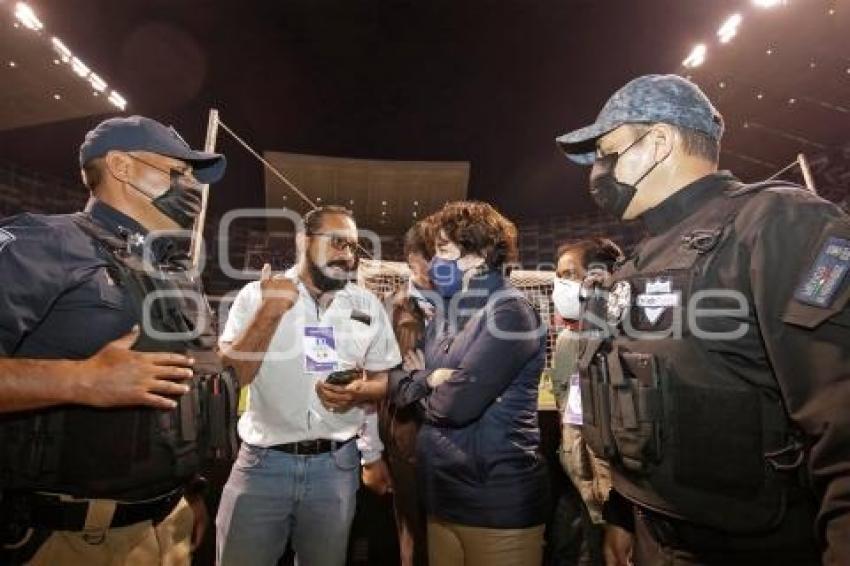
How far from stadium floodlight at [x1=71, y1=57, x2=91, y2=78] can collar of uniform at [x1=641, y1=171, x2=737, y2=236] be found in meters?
9.84

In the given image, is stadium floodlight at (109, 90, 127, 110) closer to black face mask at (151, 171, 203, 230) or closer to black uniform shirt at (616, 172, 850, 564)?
black face mask at (151, 171, 203, 230)

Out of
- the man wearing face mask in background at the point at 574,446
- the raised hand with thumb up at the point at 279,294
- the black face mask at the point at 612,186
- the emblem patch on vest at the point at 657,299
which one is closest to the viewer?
the emblem patch on vest at the point at 657,299

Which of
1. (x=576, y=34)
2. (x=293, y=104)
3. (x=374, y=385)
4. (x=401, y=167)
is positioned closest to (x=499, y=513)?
(x=374, y=385)

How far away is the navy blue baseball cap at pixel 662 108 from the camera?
1732mm

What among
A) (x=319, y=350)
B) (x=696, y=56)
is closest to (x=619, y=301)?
(x=319, y=350)

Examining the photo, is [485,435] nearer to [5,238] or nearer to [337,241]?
[337,241]

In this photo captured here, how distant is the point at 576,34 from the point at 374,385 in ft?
23.8

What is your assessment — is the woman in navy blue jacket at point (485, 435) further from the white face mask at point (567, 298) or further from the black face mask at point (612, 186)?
the white face mask at point (567, 298)

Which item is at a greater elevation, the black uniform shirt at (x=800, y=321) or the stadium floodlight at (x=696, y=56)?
the stadium floodlight at (x=696, y=56)

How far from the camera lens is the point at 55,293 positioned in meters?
1.59

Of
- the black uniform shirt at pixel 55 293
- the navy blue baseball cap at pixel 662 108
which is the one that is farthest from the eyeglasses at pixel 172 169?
the navy blue baseball cap at pixel 662 108

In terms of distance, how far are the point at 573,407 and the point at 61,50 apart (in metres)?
9.54

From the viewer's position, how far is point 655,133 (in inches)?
69.2

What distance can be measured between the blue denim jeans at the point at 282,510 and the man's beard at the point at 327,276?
1.02 m
